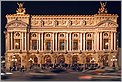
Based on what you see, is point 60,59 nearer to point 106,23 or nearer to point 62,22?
point 62,22

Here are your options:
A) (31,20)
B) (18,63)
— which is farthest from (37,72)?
(31,20)

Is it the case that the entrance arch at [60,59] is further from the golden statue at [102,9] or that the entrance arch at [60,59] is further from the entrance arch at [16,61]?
the golden statue at [102,9]

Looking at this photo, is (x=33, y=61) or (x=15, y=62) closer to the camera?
(x=15, y=62)

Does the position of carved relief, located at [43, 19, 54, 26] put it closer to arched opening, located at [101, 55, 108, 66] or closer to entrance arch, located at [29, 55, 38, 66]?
entrance arch, located at [29, 55, 38, 66]

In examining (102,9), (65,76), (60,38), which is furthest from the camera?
(60,38)

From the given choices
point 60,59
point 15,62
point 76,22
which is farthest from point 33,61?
point 76,22

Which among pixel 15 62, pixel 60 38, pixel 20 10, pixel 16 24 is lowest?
pixel 15 62

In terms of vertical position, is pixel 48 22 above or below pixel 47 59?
above

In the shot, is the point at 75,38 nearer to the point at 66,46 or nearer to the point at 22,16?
the point at 66,46
